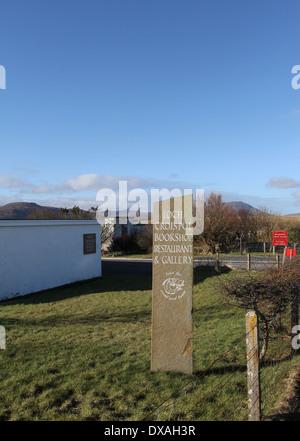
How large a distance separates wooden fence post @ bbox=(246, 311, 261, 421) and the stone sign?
1.62 metres

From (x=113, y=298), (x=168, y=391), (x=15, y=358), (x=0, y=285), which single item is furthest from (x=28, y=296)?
(x=168, y=391)

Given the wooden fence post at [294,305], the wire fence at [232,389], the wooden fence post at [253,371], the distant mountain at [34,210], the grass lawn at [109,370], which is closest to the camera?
the wooden fence post at [253,371]

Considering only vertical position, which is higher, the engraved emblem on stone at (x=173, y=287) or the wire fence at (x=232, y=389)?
the engraved emblem on stone at (x=173, y=287)

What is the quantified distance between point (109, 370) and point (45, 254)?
9.98 meters

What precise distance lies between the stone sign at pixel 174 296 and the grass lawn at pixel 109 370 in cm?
29

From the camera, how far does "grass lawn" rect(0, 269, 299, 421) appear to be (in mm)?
3805

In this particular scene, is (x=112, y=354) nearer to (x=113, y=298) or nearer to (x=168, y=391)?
(x=168, y=391)

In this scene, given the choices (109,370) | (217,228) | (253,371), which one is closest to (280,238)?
(217,228)

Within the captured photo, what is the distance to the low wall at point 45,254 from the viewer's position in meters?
12.5

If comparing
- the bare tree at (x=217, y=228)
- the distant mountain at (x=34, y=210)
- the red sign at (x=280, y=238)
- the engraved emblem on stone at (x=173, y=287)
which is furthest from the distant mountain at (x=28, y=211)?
the engraved emblem on stone at (x=173, y=287)

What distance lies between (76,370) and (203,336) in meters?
2.76

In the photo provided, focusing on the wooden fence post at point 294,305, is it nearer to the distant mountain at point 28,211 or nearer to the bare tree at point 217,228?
the bare tree at point 217,228

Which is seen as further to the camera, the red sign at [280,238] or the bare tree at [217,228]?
the bare tree at [217,228]

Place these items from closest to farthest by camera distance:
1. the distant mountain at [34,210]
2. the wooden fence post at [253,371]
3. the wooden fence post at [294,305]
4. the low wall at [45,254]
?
the wooden fence post at [253,371] → the wooden fence post at [294,305] → the low wall at [45,254] → the distant mountain at [34,210]
